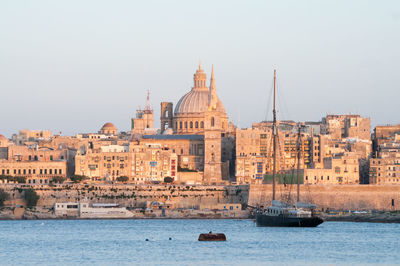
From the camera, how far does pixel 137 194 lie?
97375mm

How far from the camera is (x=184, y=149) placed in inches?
4518

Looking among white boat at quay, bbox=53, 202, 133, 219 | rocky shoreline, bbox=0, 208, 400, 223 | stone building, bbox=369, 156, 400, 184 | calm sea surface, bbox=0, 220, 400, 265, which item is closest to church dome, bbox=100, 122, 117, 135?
stone building, bbox=369, 156, 400, 184

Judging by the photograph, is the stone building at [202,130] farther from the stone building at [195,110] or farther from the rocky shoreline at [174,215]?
the rocky shoreline at [174,215]

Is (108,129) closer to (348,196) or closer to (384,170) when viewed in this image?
(384,170)

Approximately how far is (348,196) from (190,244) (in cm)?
3738

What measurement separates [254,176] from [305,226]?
32.7 metres

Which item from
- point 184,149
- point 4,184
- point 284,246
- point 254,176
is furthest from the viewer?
point 184,149

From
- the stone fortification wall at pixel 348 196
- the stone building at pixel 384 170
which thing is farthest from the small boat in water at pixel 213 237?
the stone building at pixel 384 170

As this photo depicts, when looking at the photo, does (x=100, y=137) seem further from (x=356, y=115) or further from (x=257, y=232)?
(x=257, y=232)

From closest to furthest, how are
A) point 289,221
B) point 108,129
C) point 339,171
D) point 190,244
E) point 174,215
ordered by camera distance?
point 190,244
point 289,221
point 174,215
point 339,171
point 108,129

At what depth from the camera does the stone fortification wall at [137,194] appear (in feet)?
314

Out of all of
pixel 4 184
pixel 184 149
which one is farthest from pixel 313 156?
pixel 4 184

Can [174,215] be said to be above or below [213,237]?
above

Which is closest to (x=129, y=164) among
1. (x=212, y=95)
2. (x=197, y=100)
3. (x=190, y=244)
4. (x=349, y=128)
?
(x=212, y=95)
